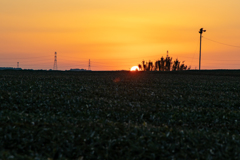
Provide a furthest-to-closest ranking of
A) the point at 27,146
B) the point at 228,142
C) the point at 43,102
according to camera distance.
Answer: the point at 43,102 → the point at 228,142 → the point at 27,146

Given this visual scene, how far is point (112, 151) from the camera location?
11414 mm

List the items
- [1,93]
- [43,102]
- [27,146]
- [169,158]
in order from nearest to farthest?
[169,158] < [27,146] < [43,102] < [1,93]

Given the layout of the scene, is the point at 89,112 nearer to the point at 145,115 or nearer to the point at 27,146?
the point at 145,115

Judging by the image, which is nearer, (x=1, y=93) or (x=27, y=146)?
(x=27, y=146)

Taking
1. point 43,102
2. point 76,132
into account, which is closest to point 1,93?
point 43,102

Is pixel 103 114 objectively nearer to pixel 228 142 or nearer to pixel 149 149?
pixel 149 149

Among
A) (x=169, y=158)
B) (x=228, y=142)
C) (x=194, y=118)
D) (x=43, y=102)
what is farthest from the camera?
(x=43, y=102)

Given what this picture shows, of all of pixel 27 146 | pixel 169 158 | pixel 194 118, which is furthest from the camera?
pixel 194 118

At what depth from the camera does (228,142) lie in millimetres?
12625

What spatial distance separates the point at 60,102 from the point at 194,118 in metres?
10.9

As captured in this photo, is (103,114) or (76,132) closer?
(76,132)

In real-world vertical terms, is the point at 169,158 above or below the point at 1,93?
below

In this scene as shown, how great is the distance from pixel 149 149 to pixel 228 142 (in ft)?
14.1

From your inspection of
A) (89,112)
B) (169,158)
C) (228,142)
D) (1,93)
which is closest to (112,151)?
(169,158)
